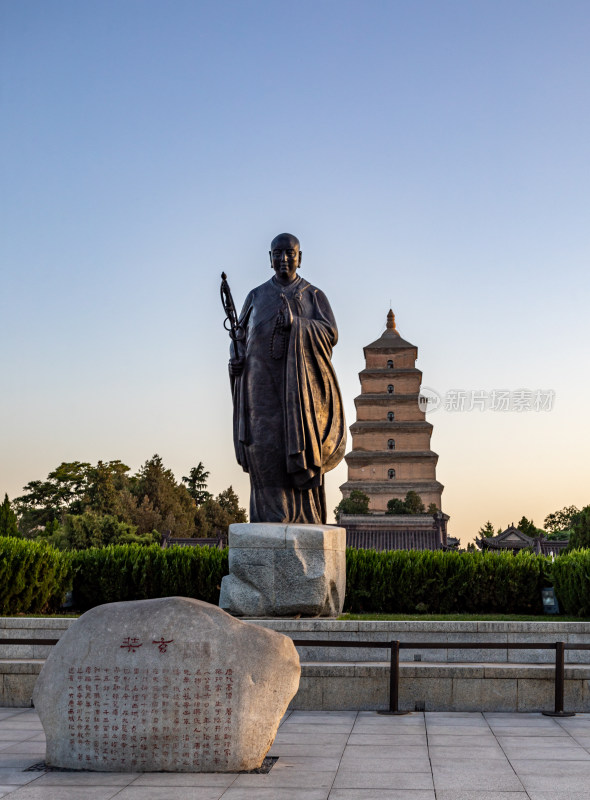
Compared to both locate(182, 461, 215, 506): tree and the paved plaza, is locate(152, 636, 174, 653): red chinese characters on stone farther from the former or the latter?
locate(182, 461, 215, 506): tree

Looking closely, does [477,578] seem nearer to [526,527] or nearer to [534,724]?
[534,724]

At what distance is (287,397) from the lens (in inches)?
340

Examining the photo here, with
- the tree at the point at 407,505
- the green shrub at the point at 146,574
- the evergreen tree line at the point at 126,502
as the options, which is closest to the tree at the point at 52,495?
the evergreen tree line at the point at 126,502

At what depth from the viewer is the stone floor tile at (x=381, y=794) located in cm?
468

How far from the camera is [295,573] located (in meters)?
8.12

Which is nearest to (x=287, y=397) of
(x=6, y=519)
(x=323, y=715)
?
(x=323, y=715)

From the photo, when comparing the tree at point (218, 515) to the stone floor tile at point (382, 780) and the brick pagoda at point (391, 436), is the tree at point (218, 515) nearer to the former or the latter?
the brick pagoda at point (391, 436)

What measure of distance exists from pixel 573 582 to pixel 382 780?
18.0 feet

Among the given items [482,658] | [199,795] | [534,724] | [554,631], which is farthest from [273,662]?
[554,631]

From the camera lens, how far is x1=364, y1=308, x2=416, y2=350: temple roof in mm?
62656

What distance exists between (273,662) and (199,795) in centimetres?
96

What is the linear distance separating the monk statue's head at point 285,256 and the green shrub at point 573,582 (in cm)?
442

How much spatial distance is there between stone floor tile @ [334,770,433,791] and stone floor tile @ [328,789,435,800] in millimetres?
68

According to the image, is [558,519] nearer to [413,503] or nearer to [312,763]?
[413,503]
